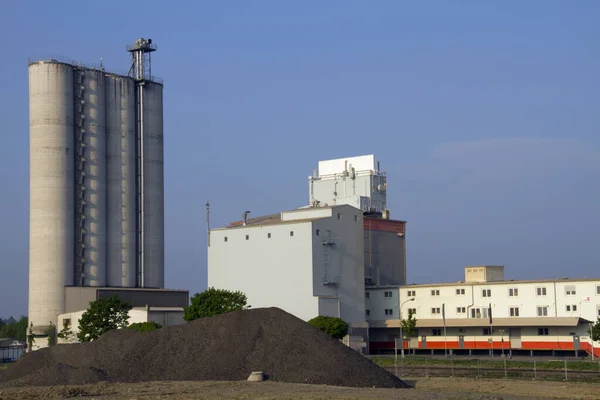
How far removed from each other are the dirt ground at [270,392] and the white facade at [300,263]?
5323cm

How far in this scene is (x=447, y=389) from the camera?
2283 inches

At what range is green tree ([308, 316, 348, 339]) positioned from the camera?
104 meters

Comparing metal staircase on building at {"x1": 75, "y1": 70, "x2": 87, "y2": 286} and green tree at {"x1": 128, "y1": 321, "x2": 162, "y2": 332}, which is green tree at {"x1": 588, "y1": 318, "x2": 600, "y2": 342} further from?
metal staircase on building at {"x1": 75, "y1": 70, "x2": 87, "y2": 286}

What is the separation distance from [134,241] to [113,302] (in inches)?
883

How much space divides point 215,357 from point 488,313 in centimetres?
5417

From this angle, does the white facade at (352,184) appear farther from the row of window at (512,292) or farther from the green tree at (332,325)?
the green tree at (332,325)

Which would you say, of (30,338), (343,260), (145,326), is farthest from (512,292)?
(30,338)

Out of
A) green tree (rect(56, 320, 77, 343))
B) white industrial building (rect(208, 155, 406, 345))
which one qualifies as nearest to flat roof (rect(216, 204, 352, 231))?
white industrial building (rect(208, 155, 406, 345))

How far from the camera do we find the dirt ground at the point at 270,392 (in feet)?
153

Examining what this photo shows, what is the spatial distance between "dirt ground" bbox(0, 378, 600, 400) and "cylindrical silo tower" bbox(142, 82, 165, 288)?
78.9 m

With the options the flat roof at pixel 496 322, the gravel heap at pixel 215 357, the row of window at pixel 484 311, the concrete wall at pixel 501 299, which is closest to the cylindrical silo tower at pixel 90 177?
the concrete wall at pixel 501 299

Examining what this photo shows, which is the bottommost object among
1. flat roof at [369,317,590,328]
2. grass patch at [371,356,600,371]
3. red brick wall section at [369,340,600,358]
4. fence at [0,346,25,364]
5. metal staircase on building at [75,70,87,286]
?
fence at [0,346,25,364]

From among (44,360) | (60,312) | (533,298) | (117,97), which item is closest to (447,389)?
(44,360)

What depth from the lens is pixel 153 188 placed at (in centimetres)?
13588
